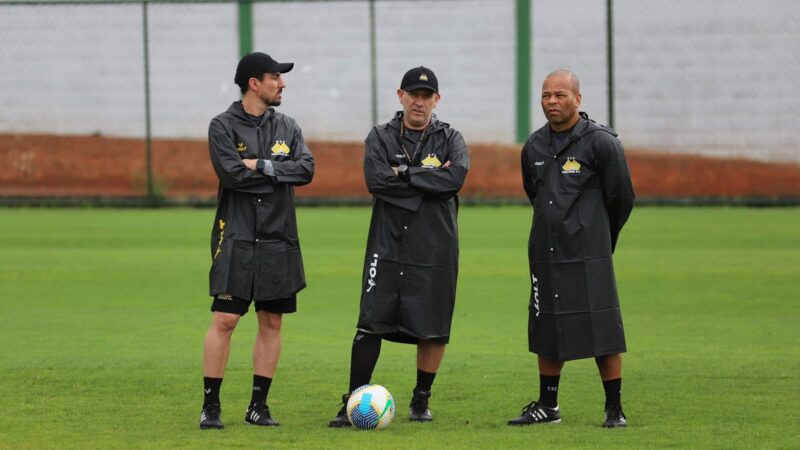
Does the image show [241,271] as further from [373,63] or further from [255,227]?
[373,63]

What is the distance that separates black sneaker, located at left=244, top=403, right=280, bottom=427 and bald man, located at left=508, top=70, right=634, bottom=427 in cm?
142

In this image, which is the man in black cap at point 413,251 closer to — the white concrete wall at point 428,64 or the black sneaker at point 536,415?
the black sneaker at point 536,415

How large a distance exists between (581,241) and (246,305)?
6.54 ft

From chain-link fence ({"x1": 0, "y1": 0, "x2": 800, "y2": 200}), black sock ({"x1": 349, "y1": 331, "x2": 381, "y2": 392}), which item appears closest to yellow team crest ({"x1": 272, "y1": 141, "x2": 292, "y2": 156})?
black sock ({"x1": 349, "y1": 331, "x2": 381, "y2": 392})

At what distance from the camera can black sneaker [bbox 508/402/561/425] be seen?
815 centimetres

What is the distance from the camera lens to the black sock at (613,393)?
26.4 ft

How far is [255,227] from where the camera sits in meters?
8.14

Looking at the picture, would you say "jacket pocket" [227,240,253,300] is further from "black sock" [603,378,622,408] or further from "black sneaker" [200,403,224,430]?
"black sock" [603,378,622,408]

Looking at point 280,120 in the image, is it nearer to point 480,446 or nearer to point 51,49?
point 480,446

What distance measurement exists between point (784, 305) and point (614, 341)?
5119 millimetres

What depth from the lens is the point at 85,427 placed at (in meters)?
7.98

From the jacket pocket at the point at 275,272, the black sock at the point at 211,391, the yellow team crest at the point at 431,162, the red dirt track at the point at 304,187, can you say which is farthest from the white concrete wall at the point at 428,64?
the black sock at the point at 211,391

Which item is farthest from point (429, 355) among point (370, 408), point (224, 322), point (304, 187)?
point (304, 187)

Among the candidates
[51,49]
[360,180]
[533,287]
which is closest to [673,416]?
[533,287]
